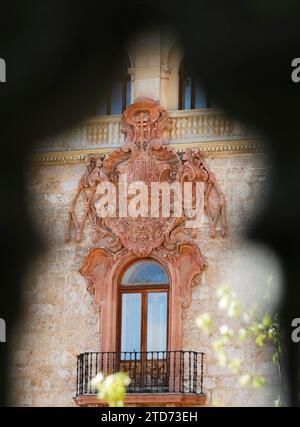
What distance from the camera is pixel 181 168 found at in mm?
19797

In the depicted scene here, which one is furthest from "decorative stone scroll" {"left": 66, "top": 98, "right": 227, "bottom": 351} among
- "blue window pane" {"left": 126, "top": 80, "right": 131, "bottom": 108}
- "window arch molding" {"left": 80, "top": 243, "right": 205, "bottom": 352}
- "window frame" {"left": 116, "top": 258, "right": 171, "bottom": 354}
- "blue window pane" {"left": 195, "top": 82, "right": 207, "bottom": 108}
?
Answer: "blue window pane" {"left": 195, "top": 82, "right": 207, "bottom": 108}

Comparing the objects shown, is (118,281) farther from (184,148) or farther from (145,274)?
(184,148)

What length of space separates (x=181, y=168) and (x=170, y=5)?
88.2 inches

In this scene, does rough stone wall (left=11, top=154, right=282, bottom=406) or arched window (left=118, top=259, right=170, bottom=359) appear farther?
arched window (left=118, top=259, right=170, bottom=359)

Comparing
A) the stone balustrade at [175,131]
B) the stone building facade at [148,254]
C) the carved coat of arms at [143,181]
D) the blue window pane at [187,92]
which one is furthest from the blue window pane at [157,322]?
the blue window pane at [187,92]

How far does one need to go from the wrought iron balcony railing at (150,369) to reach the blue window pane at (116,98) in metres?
3.37

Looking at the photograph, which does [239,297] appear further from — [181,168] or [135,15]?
[135,15]

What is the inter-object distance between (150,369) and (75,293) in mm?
1504

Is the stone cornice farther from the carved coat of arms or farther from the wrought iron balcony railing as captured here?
the wrought iron balcony railing

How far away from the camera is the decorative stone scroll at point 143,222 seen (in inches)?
771

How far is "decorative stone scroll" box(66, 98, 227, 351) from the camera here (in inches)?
771

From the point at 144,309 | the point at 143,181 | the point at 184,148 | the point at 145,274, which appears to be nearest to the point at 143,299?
the point at 144,309

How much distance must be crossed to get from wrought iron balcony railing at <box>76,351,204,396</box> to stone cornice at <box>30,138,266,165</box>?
2700 millimetres
